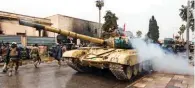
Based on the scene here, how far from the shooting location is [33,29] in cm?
3039

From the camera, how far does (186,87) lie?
848 cm

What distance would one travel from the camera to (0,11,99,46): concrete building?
21.4 metres

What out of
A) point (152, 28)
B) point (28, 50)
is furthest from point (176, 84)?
point (152, 28)

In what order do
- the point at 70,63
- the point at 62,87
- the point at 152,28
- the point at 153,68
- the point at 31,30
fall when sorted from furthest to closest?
the point at 152,28 < the point at 31,30 < the point at 153,68 < the point at 70,63 < the point at 62,87

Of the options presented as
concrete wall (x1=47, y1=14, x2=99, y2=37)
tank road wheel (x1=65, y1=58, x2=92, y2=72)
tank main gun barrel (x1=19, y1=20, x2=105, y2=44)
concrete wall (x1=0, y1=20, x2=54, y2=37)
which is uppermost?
concrete wall (x1=47, y1=14, x2=99, y2=37)

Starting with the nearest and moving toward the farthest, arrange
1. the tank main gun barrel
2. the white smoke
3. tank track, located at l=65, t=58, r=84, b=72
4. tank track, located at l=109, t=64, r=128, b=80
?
tank track, located at l=109, t=64, r=128, b=80
the tank main gun barrel
tank track, located at l=65, t=58, r=84, b=72
the white smoke

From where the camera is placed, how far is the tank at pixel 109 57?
8.77 meters

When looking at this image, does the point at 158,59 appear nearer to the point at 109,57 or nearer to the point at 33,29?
the point at 109,57

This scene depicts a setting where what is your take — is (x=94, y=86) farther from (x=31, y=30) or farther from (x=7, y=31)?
(x=31, y=30)

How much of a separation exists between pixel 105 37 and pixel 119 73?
3.30 meters

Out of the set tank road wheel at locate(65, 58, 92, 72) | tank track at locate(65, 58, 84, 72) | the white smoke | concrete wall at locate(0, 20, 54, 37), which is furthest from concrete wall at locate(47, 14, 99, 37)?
tank track at locate(65, 58, 84, 72)

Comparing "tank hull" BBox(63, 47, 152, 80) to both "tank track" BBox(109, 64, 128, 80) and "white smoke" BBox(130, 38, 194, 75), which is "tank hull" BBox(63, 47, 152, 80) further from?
"white smoke" BBox(130, 38, 194, 75)

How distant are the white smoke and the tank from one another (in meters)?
0.38

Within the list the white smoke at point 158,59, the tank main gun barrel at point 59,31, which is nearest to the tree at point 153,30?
the white smoke at point 158,59
